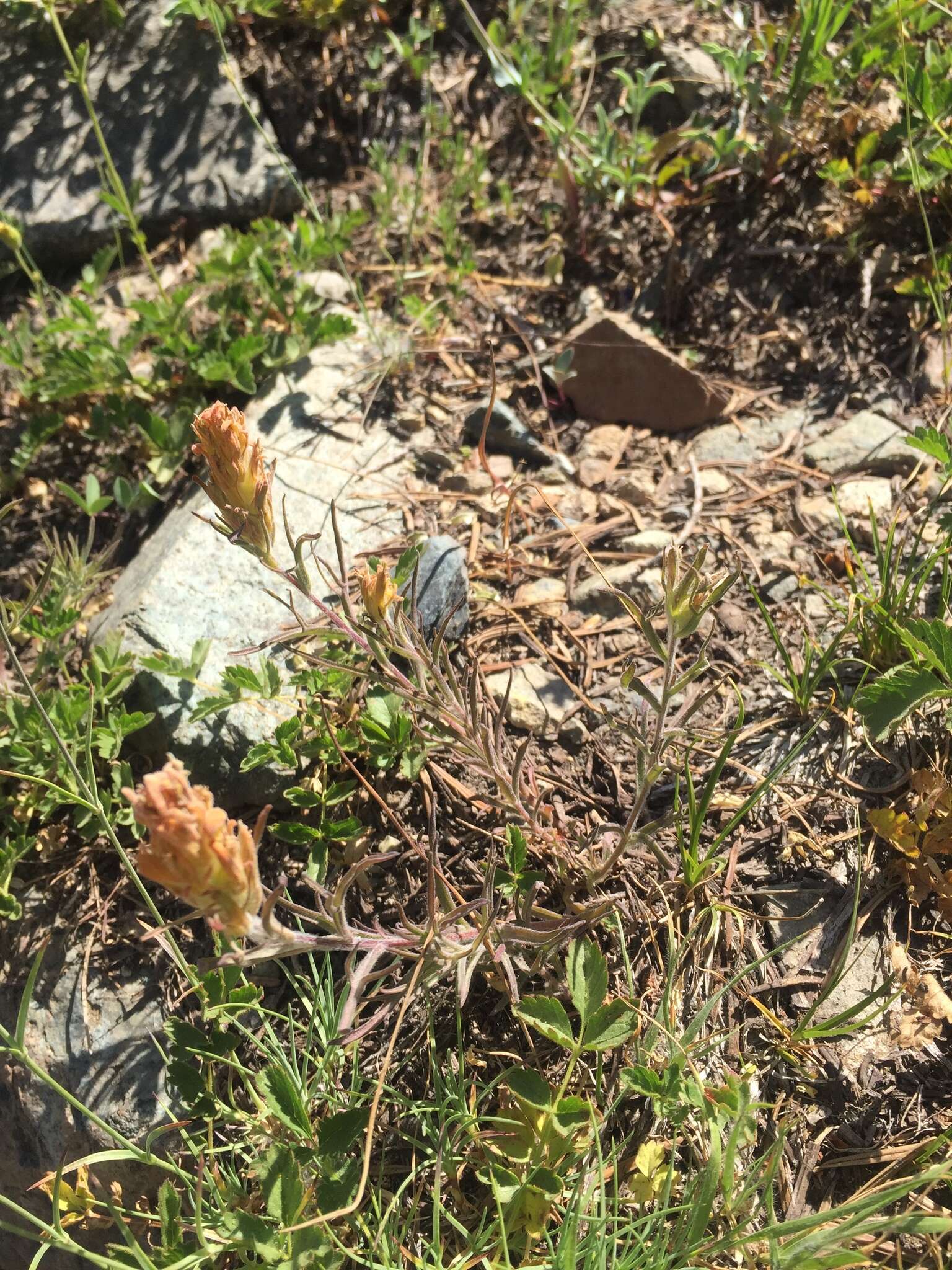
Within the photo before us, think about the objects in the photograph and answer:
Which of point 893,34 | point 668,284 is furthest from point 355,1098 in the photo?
point 893,34

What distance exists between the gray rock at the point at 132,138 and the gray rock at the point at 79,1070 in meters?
2.52

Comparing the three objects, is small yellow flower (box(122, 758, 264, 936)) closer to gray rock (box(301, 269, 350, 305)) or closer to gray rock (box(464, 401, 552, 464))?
gray rock (box(464, 401, 552, 464))

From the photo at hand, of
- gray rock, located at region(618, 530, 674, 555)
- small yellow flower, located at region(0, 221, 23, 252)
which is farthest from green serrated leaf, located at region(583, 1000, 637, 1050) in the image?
small yellow flower, located at region(0, 221, 23, 252)

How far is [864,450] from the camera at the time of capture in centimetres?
262

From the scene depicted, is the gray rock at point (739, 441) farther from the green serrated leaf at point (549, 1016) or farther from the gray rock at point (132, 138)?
the gray rock at point (132, 138)

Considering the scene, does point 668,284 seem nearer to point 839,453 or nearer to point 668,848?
point 839,453

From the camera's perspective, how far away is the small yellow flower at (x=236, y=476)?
154cm

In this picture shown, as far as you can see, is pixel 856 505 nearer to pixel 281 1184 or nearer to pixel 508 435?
pixel 508 435

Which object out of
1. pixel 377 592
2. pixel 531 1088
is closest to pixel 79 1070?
pixel 531 1088

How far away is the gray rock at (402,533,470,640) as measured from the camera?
7.56 feet

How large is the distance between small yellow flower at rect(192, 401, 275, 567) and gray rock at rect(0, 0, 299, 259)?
2228 millimetres

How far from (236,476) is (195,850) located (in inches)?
26.3

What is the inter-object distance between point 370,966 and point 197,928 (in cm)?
81

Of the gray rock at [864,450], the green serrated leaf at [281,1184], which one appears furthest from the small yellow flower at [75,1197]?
the gray rock at [864,450]
